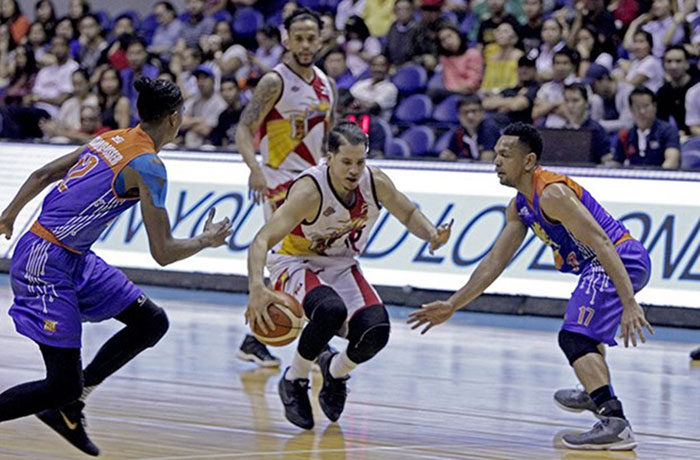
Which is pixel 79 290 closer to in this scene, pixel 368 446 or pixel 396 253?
pixel 368 446

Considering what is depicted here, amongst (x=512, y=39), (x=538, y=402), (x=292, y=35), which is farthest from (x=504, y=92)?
(x=538, y=402)

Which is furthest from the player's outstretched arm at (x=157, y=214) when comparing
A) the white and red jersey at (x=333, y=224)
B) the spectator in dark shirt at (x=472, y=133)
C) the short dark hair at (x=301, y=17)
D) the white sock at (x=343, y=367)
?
the spectator in dark shirt at (x=472, y=133)

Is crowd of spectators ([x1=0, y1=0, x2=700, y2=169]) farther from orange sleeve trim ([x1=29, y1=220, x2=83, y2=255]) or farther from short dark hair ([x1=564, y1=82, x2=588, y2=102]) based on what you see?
orange sleeve trim ([x1=29, y1=220, x2=83, y2=255])

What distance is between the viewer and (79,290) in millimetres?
5906

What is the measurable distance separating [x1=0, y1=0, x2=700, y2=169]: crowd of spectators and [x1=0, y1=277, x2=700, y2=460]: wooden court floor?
115 inches

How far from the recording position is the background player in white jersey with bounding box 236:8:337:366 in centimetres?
888

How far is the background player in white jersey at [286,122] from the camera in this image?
8.88 meters

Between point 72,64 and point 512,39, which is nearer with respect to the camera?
point 512,39

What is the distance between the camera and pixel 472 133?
45.0ft

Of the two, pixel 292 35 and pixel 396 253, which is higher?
pixel 292 35

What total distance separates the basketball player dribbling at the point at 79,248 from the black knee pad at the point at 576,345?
1.85 m

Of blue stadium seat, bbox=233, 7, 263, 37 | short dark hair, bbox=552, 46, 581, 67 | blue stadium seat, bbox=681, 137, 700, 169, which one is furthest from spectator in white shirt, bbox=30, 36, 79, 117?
blue stadium seat, bbox=681, 137, 700, 169

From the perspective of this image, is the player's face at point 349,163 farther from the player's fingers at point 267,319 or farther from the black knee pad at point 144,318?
the black knee pad at point 144,318

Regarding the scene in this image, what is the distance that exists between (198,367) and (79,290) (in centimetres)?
295
